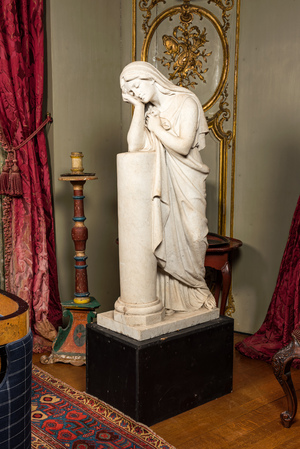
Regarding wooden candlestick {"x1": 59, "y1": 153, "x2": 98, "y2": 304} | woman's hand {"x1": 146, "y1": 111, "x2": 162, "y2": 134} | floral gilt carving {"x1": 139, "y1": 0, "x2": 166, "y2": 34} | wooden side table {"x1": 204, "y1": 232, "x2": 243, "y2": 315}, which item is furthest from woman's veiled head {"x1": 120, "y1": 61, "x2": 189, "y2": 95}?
floral gilt carving {"x1": 139, "y1": 0, "x2": 166, "y2": 34}

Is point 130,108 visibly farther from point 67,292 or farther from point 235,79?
point 67,292

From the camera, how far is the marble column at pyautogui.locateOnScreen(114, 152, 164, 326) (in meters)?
2.73

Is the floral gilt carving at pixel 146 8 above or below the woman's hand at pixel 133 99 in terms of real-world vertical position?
above

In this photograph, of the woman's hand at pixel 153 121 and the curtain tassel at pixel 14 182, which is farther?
the curtain tassel at pixel 14 182

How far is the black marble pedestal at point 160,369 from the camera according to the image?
2.66 meters

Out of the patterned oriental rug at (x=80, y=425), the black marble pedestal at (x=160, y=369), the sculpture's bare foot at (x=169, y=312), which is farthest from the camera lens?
the sculpture's bare foot at (x=169, y=312)

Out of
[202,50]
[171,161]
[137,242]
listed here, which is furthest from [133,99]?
[202,50]

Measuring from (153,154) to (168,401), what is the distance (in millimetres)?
1309

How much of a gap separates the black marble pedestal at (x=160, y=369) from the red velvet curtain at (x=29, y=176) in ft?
3.44

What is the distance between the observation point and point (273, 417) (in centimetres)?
275

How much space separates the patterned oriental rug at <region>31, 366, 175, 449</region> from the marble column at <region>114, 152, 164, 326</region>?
503 millimetres

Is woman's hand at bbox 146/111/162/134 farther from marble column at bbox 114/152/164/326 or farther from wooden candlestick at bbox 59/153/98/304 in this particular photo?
wooden candlestick at bbox 59/153/98/304

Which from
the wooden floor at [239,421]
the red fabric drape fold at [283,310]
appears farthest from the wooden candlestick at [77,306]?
the red fabric drape fold at [283,310]

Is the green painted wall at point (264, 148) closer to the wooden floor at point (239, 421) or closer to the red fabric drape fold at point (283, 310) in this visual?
the red fabric drape fold at point (283, 310)
